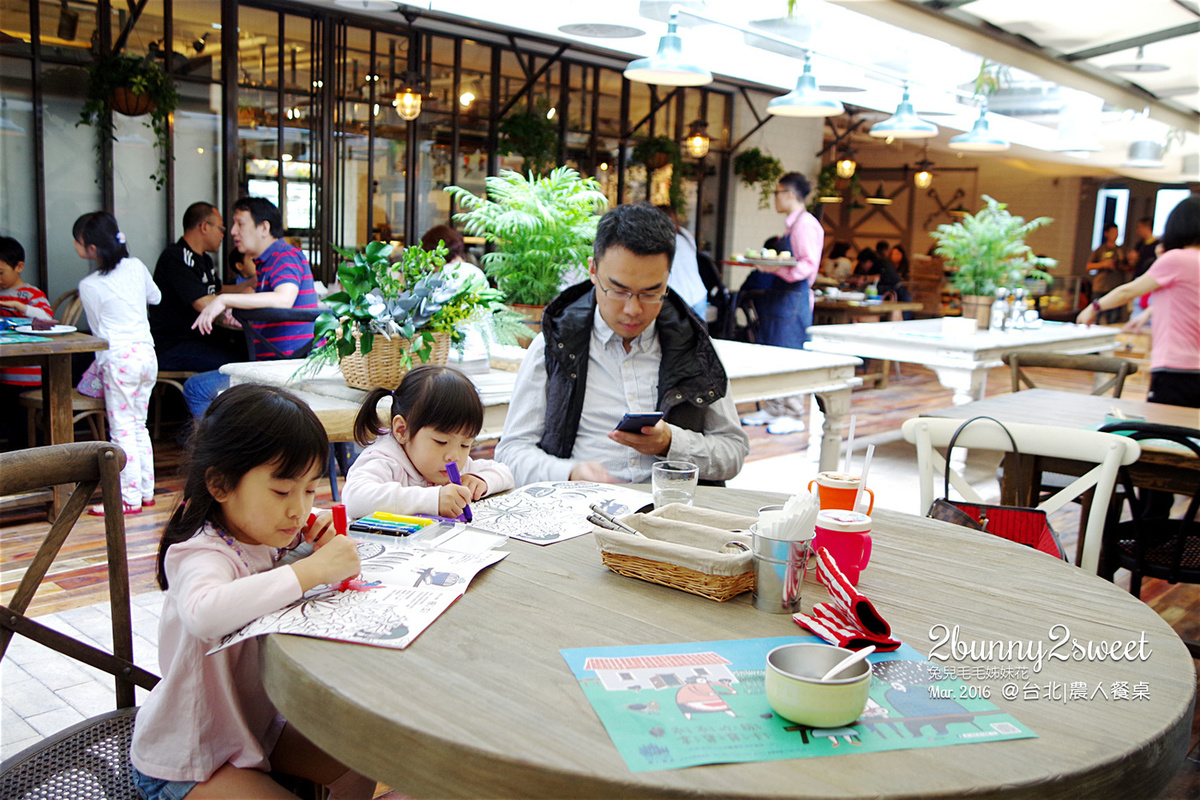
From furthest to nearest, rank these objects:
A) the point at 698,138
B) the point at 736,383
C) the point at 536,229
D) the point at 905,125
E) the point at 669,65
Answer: the point at 698,138 < the point at 905,125 < the point at 669,65 < the point at 736,383 < the point at 536,229

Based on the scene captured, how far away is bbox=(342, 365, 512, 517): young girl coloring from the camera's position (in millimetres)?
1884

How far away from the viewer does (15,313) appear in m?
4.66

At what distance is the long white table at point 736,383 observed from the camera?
3033 mm

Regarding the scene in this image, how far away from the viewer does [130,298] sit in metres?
4.42

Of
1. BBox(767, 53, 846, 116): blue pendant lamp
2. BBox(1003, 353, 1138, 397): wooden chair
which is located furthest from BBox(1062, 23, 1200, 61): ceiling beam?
BBox(1003, 353, 1138, 397): wooden chair

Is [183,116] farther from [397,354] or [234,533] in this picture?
[234,533]

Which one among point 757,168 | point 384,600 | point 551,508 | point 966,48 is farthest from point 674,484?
point 757,168

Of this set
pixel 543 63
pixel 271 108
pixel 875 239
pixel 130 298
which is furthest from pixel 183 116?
pixel 875 239

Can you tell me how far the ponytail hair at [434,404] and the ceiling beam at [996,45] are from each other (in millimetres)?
2772

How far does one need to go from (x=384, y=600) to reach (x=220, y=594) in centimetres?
23

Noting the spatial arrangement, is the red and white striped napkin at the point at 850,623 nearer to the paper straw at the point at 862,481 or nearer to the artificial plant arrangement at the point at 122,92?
the paper straw at the point at 862,481

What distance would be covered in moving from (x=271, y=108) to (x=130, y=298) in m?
3.66

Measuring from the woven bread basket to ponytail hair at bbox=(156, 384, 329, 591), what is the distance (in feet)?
1.64

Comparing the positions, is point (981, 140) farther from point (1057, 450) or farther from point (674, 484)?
point (674, 484)
